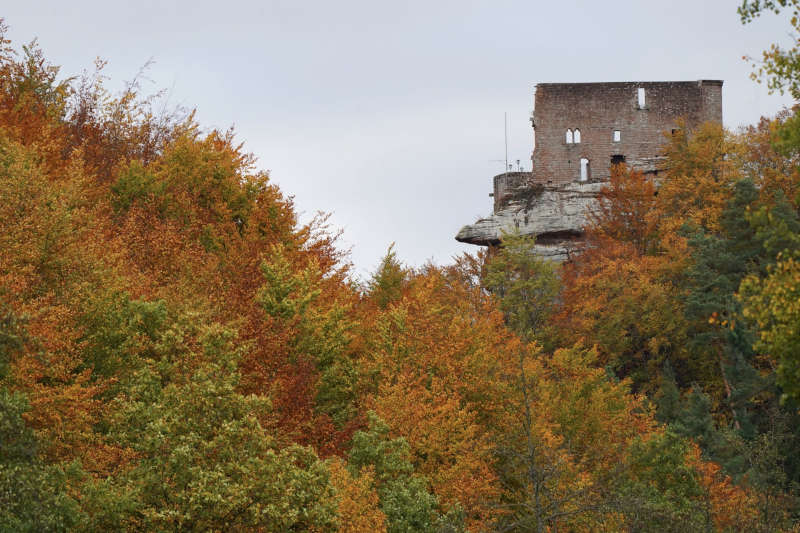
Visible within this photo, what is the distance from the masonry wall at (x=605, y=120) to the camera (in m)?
67.6

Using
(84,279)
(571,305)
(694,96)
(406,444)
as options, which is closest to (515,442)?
(406,444)

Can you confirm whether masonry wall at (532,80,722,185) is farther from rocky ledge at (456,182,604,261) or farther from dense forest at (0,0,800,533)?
dense forest at (0,0,800,533)

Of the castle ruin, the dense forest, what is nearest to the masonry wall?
the castle ruin

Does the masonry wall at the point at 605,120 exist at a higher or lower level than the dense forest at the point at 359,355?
higher

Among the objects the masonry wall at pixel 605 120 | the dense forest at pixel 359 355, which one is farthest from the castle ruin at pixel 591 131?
the dense forest at pixel 359 355

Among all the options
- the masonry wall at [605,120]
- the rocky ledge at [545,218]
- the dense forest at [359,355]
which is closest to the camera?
the dense forest at [359,355]

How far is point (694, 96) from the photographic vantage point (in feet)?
224

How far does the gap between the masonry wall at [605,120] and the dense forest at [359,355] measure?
4235mm

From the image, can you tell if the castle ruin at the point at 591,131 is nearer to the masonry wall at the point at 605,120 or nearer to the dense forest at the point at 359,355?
the masonry wall at the point at 605,120

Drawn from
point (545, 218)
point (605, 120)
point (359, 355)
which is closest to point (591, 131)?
point (605, 120)

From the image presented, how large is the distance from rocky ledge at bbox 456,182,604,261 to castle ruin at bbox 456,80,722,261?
59 mm

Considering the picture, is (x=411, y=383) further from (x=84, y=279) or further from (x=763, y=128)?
(x=763, y=128)

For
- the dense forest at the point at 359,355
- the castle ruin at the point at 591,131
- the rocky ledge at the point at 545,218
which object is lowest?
the dense forest at the point at 359,355

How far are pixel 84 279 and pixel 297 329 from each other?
738 centimetres
